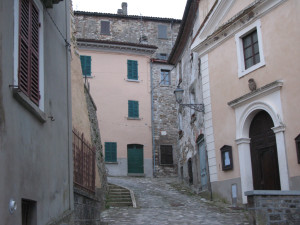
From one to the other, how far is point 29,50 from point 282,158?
870cm

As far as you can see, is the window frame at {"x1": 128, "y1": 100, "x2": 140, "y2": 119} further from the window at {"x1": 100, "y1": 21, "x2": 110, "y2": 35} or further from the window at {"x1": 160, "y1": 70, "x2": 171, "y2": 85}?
the window at {"x1": 100, "y1": 21, "x2": 110, "y2": 35}

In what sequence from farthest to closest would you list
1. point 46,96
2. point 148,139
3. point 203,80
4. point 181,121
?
1. point 148,139
2. point 181,121
3. point 203,80
4. point 46,96

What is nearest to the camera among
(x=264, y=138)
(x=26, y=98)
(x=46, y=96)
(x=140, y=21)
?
(x=26, y=98)

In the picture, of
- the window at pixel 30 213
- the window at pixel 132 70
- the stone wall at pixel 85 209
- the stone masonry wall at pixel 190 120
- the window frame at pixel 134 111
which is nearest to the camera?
the window at pixel 30 213

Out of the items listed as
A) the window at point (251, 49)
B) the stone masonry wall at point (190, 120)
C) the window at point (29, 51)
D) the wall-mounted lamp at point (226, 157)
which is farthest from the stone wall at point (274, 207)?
the stone masonry wall at point (190, 120)

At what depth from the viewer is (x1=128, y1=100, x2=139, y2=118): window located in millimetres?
27469

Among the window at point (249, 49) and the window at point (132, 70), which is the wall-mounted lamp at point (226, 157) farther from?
the window at point (132, 70)

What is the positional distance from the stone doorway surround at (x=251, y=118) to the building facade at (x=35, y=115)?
22.4ft

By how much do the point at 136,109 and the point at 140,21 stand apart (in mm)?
7350

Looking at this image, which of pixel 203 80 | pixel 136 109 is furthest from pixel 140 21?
pixel 203 80

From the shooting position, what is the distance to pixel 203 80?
54.4 ft

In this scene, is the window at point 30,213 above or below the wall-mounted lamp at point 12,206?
below

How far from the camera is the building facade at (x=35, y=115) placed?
4.92m

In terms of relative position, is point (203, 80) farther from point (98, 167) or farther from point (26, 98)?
point (26, 98)
